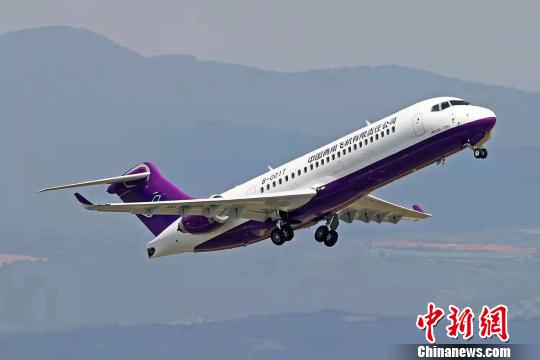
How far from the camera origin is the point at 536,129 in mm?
183875

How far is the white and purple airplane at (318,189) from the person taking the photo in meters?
54.6

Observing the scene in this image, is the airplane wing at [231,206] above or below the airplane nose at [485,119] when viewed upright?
below

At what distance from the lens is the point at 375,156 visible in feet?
182

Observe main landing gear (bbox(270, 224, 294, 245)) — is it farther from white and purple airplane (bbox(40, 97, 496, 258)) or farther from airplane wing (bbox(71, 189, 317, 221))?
airplane wing (bbox(71, 189, 317, 221))

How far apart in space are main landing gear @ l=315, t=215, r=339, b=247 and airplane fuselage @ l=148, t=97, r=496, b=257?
195cm

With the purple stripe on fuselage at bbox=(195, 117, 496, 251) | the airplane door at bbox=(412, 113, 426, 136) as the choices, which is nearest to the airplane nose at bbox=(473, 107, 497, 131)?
the purple stripe on fuselage at bbox=(195, 117, 496, 251)

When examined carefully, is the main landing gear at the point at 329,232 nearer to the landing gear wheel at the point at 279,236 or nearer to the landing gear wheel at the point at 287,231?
the landing gear wheel at the point at 287,231

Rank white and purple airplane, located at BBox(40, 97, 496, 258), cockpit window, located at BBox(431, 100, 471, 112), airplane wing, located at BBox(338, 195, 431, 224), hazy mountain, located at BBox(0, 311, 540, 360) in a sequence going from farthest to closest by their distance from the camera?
1. hazy mountain, located at BBox(0, 311, 540, 360)
2. airplane wing, located at BBox(338, 195, 431, 224)
3. cockpit window, located at BBox(431, 100, 471, 112)
4. white and purple airplane, located at BBox(40, 97, 496, 258)

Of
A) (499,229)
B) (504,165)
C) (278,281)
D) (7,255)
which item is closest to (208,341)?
(278,281)

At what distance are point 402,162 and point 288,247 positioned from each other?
3868 centimetres

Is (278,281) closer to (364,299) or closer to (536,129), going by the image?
(364,299)

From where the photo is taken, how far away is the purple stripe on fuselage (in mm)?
54062

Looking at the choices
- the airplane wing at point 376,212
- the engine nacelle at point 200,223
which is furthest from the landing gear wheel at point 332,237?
the engine nacelle at point 200,223

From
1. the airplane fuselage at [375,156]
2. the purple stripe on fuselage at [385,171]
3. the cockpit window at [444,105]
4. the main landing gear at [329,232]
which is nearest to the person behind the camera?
the purple stripe on fuselage at [385,171]
